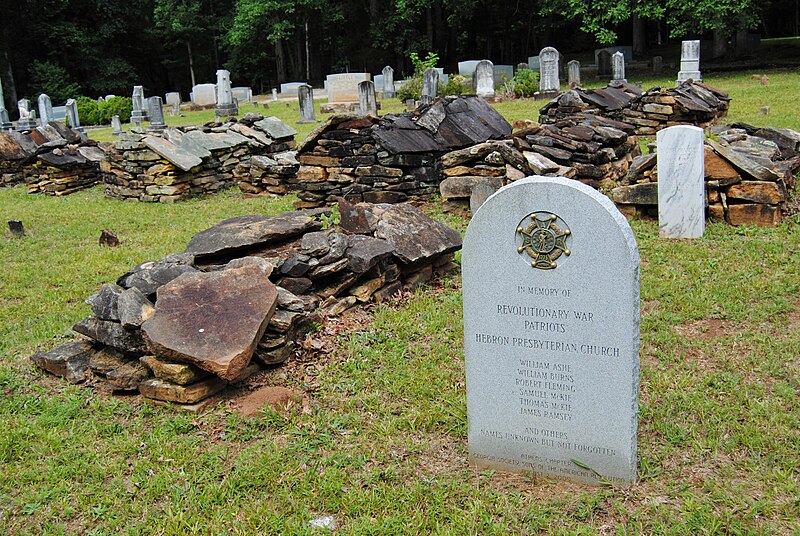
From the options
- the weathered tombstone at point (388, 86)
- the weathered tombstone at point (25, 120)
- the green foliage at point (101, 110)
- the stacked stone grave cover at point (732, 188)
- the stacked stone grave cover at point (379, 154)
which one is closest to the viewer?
the stacked stone grave cover at point (732, 188)

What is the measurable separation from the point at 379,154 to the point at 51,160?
8.77 meters

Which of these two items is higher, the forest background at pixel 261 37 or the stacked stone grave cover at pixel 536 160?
the forest background at pixel 261 37

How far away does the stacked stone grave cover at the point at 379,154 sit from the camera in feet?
35.4

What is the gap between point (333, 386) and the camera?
5184 mm

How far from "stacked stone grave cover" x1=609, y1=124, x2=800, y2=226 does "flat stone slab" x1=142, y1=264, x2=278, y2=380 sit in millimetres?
5459

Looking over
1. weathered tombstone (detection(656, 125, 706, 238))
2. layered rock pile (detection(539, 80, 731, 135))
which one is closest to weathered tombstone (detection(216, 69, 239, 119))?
layered rock pile (detection(539, 80, 731, 135))

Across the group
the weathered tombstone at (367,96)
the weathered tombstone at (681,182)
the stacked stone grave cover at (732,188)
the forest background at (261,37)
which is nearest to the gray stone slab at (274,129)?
the weathered tombstone at (367,96)

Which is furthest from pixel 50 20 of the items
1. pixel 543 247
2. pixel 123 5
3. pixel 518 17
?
pixel 543 247

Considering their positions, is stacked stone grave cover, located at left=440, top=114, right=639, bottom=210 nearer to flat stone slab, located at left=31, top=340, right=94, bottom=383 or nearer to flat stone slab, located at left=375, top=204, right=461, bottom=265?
flat stone slab, located at left=375, top=204, right=461, bottom=265

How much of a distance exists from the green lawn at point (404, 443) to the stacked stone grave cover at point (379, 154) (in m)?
4.22

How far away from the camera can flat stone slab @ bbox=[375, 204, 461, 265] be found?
22.6 feet

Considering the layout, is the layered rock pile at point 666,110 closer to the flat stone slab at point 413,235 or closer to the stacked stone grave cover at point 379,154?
the stacked stone grave cover at point 379,154

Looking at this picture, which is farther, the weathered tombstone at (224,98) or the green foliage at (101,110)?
the green foliage at (101,110)

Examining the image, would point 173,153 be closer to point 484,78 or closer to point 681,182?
point 681,182
